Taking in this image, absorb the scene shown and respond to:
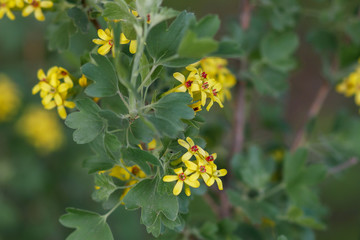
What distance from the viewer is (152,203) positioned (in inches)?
32.6

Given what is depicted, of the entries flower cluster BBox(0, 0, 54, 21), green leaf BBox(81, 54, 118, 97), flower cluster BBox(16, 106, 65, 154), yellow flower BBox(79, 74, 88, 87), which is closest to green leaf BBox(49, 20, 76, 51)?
flower cluster BBox(0, 0, 54, 21)

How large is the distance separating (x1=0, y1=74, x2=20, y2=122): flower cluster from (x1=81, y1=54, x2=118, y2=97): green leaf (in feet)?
4.84

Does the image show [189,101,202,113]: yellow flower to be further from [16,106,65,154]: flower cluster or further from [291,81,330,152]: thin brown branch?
[16,106,65,154]: flower cluster

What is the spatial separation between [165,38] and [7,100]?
156 centimetres

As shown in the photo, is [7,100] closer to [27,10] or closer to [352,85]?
[27,10]

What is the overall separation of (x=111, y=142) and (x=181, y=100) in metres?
0.15

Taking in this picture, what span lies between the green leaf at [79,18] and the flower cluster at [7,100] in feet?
4.28

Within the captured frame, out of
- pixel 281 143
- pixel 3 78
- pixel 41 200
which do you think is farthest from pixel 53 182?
pixel 281 143

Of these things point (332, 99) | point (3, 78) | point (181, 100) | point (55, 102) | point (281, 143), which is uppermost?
point (181, 100)

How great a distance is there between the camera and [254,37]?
5.01ft

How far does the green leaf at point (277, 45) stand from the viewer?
1.43 m

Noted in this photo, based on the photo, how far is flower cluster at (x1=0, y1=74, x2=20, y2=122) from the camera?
213 centimetres

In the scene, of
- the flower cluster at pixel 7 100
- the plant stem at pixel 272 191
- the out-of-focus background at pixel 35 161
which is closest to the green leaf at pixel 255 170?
the plant stem at pixel 272 191

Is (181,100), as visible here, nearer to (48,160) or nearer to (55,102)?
(55,102)
